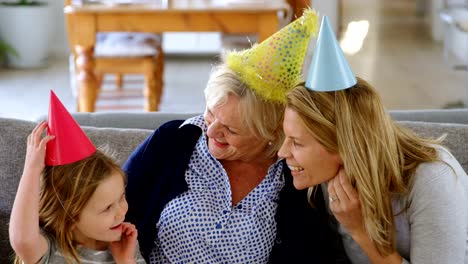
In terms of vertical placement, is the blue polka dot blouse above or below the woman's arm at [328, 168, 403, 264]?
below

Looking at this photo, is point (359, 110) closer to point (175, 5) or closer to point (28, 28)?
point (175, 5)

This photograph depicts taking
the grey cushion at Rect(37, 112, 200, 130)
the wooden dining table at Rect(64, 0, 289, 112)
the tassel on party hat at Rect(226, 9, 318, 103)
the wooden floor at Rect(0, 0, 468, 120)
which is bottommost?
the wooden floor at Rect(0, 0, 468, 120)

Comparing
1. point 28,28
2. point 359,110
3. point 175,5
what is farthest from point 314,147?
point 28,28

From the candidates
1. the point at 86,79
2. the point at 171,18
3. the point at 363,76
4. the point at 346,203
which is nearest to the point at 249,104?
the point at 346,203

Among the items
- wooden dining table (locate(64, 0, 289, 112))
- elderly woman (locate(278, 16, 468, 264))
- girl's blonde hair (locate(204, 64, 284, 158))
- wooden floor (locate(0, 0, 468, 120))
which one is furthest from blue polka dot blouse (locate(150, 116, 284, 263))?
wooden floor (locate(0, 0, 468, 120))

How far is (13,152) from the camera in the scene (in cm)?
210

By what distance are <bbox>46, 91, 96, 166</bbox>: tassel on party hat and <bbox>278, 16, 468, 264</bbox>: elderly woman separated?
467mm

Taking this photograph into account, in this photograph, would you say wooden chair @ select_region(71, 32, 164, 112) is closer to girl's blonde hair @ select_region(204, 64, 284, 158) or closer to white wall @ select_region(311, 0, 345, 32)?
white wall @ select_region(311, 0, 345, 32)

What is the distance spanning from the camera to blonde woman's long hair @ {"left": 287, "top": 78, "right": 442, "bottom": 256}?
5.60ft

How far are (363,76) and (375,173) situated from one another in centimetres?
440

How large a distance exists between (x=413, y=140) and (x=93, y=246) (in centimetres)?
77

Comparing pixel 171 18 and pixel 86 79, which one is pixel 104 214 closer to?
pixel 171 18

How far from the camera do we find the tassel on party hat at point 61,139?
1.66 meters

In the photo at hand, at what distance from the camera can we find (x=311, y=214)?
2031mm
